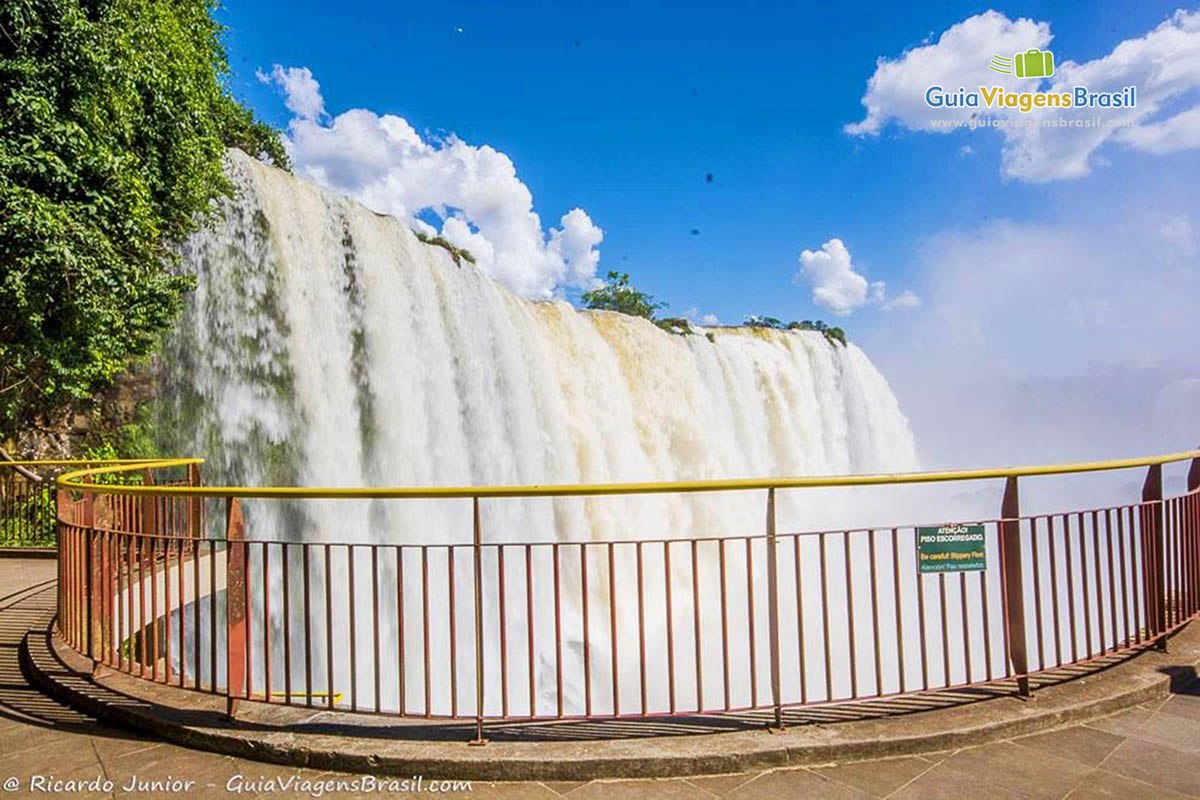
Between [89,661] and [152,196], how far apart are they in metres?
10.4

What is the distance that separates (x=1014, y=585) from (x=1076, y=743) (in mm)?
766

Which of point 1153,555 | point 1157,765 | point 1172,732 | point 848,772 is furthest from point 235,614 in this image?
point 1153,555

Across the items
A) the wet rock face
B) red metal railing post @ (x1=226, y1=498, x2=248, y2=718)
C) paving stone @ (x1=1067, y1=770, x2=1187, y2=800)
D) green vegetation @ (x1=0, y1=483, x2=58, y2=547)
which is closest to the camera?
paving stone @ (x1=1067, y1=770, x2=1187, y2=800)

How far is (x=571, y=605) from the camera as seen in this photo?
1516 centimetres

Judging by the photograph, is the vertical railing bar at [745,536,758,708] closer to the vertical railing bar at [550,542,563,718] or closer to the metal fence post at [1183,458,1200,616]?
the vertical railing bar at [550,542,563,718]

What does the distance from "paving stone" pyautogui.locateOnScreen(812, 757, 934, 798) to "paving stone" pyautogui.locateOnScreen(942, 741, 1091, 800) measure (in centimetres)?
16

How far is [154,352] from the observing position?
13.4m

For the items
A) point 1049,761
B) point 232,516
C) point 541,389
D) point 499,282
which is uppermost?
point 499,282

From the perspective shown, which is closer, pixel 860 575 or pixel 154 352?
pixel 154 352

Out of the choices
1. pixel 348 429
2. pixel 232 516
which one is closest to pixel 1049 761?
pixel 232 516

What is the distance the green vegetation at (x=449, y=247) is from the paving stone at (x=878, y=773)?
14961 mm

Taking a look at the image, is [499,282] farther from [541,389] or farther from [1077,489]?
[1077,489]

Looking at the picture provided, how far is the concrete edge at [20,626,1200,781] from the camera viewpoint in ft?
10.1

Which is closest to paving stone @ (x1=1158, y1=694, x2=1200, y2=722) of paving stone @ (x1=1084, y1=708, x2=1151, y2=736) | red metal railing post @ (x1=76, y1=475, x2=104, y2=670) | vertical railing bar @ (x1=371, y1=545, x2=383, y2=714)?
paving stone @ (x1=1084, y1=708, x2=1151, y2=736)
